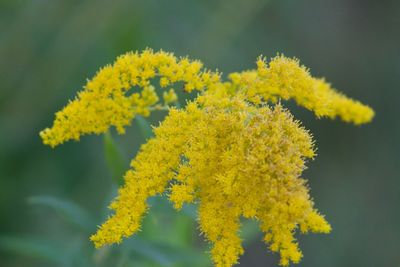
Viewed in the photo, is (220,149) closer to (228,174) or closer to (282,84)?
(228,174)

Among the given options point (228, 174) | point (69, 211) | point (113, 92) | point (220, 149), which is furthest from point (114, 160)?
point (228, 174)

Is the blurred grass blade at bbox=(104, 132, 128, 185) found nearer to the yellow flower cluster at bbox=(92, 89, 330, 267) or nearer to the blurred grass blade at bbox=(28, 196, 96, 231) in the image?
the yellow flower cluster at bbox=(92, 89, 330, 267)

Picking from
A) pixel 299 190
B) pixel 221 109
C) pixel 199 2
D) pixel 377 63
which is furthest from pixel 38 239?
pixel 377 63

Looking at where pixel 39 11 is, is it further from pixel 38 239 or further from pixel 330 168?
pixel 330 168

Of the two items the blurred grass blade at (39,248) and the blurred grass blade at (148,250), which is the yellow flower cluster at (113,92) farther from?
the blurred grass blade at (39,248)

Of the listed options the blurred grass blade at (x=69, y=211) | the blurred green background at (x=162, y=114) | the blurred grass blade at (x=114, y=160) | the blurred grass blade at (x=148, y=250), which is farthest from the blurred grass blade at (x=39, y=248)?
the blurred grass blade at (x=114, y=160)
